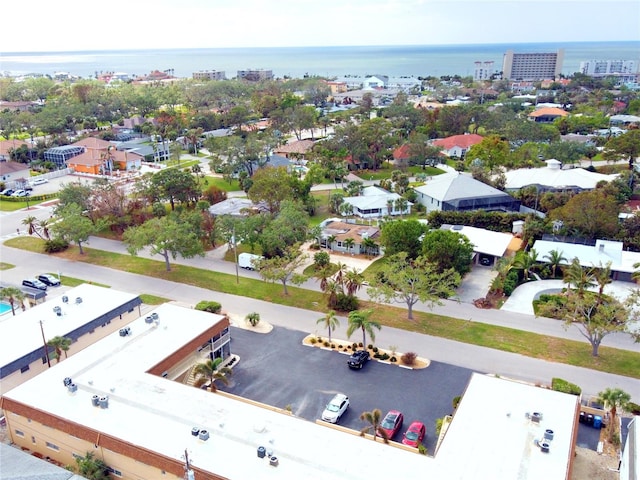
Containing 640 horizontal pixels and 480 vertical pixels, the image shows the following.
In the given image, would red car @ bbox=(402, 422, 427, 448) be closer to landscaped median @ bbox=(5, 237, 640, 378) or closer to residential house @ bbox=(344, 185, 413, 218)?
landscaped median @ bbox=(5, 237, 640, 378)

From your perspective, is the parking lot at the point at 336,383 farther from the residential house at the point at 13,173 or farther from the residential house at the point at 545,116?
the residential house at the point at 545,116

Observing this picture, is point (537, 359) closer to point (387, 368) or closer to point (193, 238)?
point (387, 368)

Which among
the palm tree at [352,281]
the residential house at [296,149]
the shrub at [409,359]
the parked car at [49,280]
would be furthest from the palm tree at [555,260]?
the residential house at [296,149]

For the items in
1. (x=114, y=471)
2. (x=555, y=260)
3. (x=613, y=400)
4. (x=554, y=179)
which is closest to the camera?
(x=114, y=471)

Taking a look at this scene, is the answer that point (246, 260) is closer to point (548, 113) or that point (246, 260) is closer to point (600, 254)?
point (600, 254)

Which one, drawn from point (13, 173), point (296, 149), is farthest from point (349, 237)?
point (13, 173)

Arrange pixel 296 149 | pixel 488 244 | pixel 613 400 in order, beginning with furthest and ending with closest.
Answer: pixel 296 149, pixel 488 244, pixel 613 400

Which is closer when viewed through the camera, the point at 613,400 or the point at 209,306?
the point at 613,400
